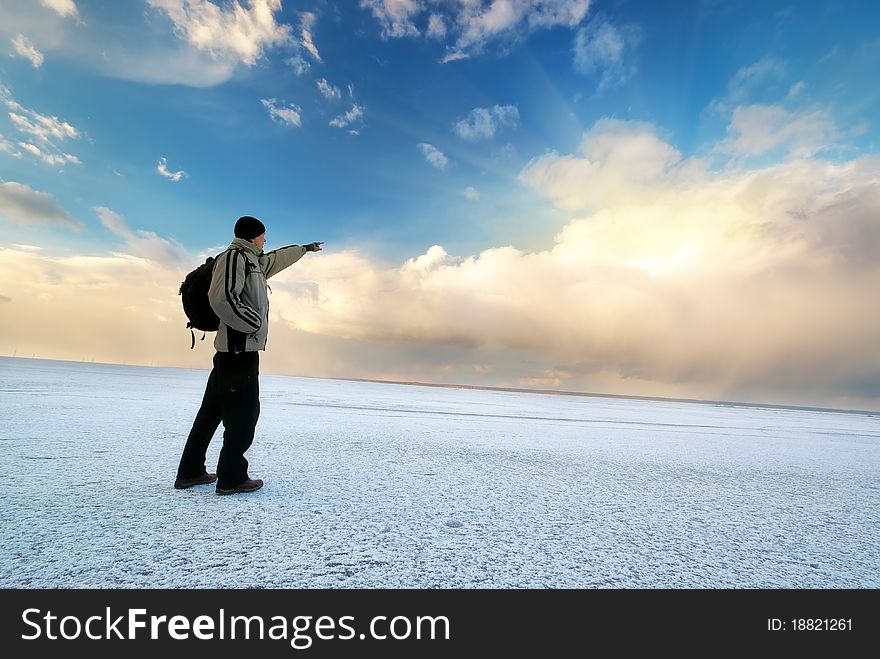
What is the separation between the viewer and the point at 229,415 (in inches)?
109

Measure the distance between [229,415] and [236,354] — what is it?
401mm

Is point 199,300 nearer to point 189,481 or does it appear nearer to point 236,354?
point 236,354

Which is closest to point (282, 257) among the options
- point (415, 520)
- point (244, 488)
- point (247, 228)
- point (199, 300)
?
point (247, 228)

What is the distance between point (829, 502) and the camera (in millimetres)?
3615

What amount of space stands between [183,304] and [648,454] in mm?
5781

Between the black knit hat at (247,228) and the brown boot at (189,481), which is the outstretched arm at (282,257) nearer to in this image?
the black knit hat at (247,228)

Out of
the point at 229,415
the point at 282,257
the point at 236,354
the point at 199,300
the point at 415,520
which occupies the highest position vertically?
the point at 282,257

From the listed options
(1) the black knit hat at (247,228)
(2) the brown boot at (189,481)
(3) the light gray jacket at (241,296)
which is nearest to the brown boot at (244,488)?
(2) the brown boot at (189,481)

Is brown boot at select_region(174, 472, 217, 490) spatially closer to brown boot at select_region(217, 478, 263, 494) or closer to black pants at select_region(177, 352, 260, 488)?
black pants at select_region(177, 352, 260, 488)

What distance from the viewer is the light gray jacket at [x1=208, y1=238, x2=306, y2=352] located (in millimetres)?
2607

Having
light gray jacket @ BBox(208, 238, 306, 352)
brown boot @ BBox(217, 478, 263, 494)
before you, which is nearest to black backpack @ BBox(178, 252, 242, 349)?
light gray jacket @ BBox(208, 238, 306, 352)
